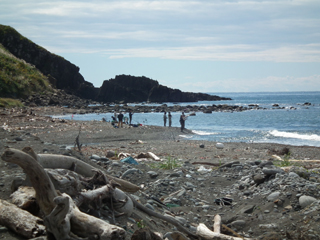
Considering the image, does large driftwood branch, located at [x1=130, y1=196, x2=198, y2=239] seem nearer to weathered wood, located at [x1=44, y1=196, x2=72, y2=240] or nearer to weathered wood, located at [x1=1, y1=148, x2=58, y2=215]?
weathered wood, located at [x1=1, y1=148, x2=58, y2=215]

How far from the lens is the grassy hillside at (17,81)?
179ft

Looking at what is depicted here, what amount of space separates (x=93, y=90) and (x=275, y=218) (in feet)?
352

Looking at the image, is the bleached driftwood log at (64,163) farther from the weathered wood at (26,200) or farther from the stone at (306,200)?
the stone at (306,200)

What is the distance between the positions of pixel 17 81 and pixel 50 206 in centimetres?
5903

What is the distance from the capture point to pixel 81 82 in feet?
367

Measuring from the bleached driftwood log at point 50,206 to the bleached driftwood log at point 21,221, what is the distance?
9.0 inches

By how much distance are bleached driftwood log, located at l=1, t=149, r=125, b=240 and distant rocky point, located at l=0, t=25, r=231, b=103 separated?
83.5 metres

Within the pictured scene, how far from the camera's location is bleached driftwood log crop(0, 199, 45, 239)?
4491mm

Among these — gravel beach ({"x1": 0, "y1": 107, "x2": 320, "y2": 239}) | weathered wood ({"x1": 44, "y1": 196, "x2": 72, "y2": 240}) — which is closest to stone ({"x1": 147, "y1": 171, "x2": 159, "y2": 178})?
gravel beach ({"x1": 0, "y1": 107, "x2": 320, "y2": 239})

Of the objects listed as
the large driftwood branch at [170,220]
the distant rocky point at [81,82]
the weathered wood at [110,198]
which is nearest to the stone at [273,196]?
the large driftwood branch at [170,220]

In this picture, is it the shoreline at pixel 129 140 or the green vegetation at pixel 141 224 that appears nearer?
the green vegetation at pixel 141 224

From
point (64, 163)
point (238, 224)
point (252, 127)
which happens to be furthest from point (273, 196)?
point (252, 127)

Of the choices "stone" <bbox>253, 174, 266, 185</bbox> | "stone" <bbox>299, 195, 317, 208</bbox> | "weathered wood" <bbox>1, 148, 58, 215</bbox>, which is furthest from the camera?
"stone" <bbox>253, 174, 266, 185</bbox>

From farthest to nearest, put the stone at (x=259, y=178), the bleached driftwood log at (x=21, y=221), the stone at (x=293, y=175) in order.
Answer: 1. the stone at (x=259, y=178)
2. the stone at (x=293, y=175)
3. the bleached driftwood log at (x=21, y=221)
